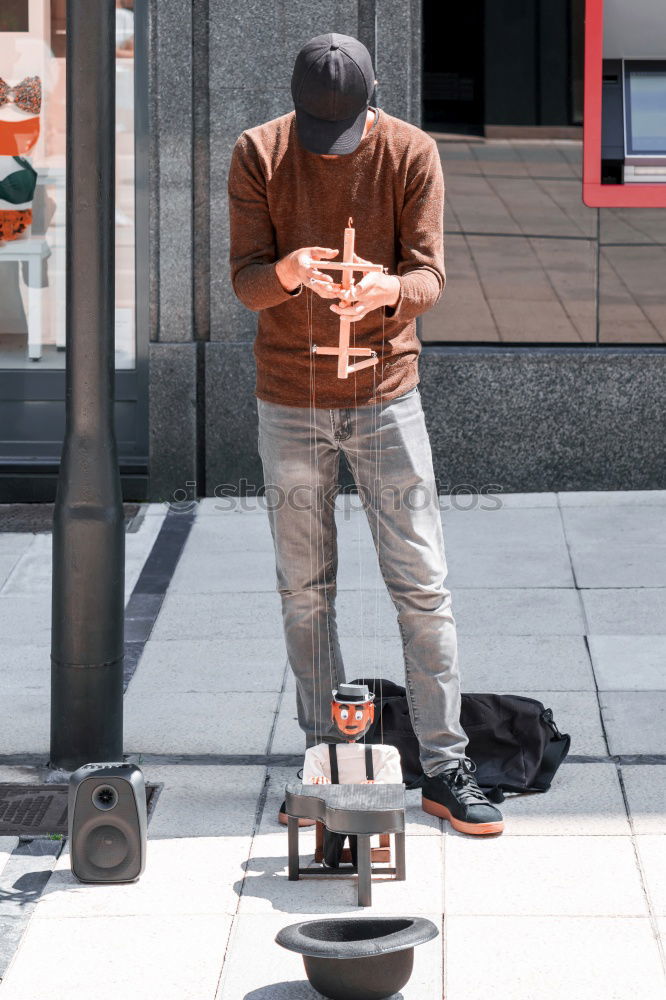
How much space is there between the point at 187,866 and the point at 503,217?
4725mm

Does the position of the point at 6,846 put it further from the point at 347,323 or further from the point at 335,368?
the point at 347,323

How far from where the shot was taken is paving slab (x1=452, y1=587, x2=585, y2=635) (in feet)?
18.8

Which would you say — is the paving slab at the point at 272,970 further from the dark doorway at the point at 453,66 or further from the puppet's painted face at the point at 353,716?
the dark doorway at the point at 453,66

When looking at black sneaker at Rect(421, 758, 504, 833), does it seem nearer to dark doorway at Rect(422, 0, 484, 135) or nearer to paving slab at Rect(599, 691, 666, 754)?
paving slab at Rect(599, 691, 666, 754)

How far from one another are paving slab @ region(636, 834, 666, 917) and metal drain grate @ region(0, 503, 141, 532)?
3.94 metres

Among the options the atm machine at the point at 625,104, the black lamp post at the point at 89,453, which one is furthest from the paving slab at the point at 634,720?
the atm machine at the point at 625,104

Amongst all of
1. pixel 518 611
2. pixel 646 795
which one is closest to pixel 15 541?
pixel 518 611

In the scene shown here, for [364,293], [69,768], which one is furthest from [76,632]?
[364,293]

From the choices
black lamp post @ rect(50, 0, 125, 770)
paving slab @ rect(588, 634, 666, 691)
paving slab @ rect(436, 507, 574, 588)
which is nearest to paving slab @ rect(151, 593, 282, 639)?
paving slab @ rect(436, 507, 574, 588)

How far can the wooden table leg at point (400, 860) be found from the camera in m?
3.61

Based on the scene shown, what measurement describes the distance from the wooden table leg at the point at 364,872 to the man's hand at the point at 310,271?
1291 mm

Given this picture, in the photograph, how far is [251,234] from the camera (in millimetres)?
3820

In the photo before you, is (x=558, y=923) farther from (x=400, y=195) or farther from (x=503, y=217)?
(x=503, y=217)

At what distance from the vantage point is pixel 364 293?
11.5 feet
